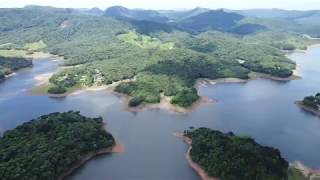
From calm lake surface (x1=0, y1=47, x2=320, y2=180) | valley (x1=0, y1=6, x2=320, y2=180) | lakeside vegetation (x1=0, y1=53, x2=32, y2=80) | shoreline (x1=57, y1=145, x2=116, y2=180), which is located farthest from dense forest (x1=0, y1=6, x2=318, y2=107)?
shoreline (x1=57, y1=145, x2=116, y2=180)

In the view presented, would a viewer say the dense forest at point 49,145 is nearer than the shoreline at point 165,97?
Yes

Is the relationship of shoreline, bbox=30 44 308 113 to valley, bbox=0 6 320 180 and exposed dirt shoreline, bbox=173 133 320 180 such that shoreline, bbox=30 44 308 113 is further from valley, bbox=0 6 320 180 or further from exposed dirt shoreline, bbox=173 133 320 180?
exposed dirt shoreline, bbox=173 133 320 180

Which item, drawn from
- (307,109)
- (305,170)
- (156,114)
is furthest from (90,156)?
(307,109)

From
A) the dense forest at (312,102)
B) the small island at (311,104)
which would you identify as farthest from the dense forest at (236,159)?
the dense forest at (312,102)

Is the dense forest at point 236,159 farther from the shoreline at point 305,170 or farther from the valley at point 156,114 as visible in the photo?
the shoreline at point 305,170

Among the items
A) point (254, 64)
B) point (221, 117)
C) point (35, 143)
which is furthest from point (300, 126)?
point (254, 64)

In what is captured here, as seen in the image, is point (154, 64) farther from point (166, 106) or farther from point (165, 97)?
point (166, 106)

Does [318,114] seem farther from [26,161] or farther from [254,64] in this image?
[26,161]
